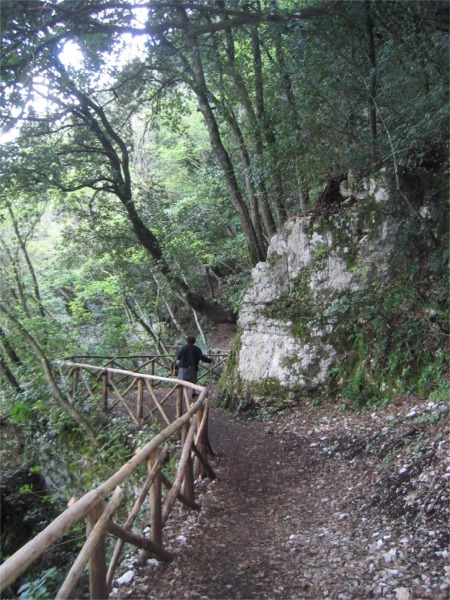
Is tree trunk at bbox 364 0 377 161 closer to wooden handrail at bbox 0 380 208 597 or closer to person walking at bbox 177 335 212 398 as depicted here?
person walking at bbox 177 335 212 398

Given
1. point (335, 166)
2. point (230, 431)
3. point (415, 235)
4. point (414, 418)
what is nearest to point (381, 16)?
point (335, 166)

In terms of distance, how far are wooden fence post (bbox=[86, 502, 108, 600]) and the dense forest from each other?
505 centimetres

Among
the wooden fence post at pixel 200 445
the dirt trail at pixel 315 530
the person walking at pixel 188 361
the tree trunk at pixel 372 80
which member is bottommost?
the dirt trail at pixel 315 530

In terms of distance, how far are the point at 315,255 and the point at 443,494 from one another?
19.1 feet

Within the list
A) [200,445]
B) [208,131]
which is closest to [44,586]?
[200,445]

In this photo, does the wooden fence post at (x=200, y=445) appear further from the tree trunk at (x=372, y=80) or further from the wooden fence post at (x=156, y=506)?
the tree trunk at (x=372, y=80)

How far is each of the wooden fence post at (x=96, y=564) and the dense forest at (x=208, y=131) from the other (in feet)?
16.6

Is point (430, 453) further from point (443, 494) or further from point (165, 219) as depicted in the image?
point (165, 219)

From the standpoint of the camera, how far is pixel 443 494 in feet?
12.5

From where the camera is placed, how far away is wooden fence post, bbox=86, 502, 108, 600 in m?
2.84

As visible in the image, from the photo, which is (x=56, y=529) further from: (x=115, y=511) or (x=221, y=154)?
(x=221, y=154)

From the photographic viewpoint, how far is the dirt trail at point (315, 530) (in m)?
3.35

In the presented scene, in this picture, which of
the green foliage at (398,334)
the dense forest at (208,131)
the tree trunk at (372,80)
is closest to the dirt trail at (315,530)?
the green foliage at (398,334)

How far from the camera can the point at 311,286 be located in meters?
8.94
